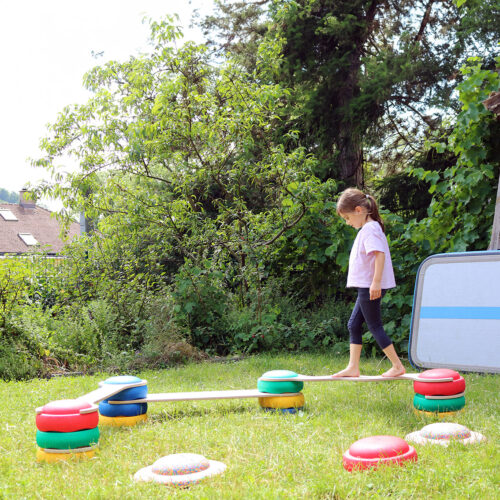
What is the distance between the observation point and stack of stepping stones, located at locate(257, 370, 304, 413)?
4246 millimetres

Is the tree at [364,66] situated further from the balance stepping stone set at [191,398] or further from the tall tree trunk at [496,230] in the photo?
the balance stepping stone set at [191,398]

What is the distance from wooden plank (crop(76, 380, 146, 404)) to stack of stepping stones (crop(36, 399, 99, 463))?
1.06 feet

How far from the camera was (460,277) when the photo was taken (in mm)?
5789

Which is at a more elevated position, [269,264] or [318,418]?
[269,264]

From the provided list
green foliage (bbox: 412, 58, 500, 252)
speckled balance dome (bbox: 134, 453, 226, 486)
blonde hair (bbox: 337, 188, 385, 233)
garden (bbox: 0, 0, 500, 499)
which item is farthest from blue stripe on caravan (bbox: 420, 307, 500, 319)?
speckled balance dome (bbox: 134, 453, 226, 486)

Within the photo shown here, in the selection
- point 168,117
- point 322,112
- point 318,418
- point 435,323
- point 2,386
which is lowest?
point 2,386

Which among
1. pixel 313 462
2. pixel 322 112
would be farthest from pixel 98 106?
pixel 313 462

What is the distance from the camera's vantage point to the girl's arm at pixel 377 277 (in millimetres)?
4660

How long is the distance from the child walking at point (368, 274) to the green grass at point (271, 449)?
327mm

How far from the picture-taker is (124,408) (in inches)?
156

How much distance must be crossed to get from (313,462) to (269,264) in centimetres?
627

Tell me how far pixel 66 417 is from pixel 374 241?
2.80m

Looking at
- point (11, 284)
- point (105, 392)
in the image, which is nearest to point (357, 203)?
point (105, 392)

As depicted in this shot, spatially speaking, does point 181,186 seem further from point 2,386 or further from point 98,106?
point 2,386
